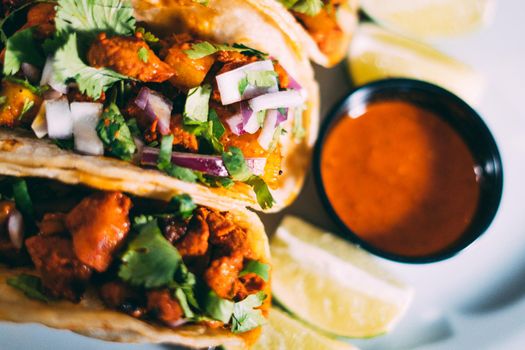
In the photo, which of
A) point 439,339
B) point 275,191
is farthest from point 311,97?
point 439,339

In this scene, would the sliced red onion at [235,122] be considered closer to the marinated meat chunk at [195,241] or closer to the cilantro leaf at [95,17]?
the marinated meat chunk at [195,241]

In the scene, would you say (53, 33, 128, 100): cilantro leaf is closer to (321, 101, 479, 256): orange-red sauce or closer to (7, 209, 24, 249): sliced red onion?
(7, 209, 24, 249): sliced red onion

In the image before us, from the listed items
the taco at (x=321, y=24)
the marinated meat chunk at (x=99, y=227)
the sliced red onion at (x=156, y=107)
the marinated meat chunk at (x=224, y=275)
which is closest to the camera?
the marinated meat chunk at (x=99, y=227)

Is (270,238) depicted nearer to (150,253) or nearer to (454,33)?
(150,253)

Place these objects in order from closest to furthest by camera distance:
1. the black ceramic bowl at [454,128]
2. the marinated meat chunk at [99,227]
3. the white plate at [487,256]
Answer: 1. the marinated meat chunk at [99,227]
2. the black ceramic bowl at [454,128]
3. the white plate at [487,256]

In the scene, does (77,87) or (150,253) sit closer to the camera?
(150,253)

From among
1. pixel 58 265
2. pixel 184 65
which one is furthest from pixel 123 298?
pixel 184 65

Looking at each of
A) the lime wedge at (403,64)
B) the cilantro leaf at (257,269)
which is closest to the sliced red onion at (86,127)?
the cilantro leaf at (257,269)
